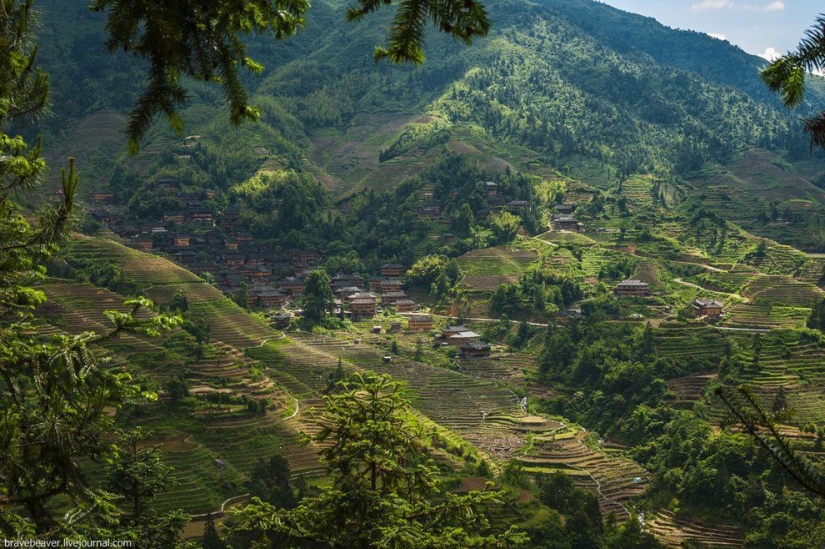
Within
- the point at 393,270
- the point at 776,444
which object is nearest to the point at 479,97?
the point at 393,270

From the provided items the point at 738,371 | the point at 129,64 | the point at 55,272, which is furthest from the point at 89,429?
the point at 129,64

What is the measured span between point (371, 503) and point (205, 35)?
7155 millimetres

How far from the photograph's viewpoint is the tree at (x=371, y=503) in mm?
9961

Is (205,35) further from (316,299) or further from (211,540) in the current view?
(316,299)

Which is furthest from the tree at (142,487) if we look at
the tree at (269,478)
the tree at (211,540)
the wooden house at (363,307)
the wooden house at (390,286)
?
the wooden house at (390,286)

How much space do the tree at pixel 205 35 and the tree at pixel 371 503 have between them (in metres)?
6.35

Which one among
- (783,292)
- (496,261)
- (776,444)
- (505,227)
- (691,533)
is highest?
(776,444)

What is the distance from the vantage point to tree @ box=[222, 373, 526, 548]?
9961 millimetres

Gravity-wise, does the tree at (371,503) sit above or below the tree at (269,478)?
above

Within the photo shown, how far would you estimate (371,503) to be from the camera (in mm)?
10188

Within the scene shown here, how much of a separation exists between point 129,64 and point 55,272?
77450mm

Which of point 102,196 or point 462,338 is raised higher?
point 462,338

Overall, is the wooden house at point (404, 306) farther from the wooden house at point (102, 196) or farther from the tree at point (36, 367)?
the tree at point (36, 367)

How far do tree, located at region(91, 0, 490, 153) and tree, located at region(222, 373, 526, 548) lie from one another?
20.8 feet
